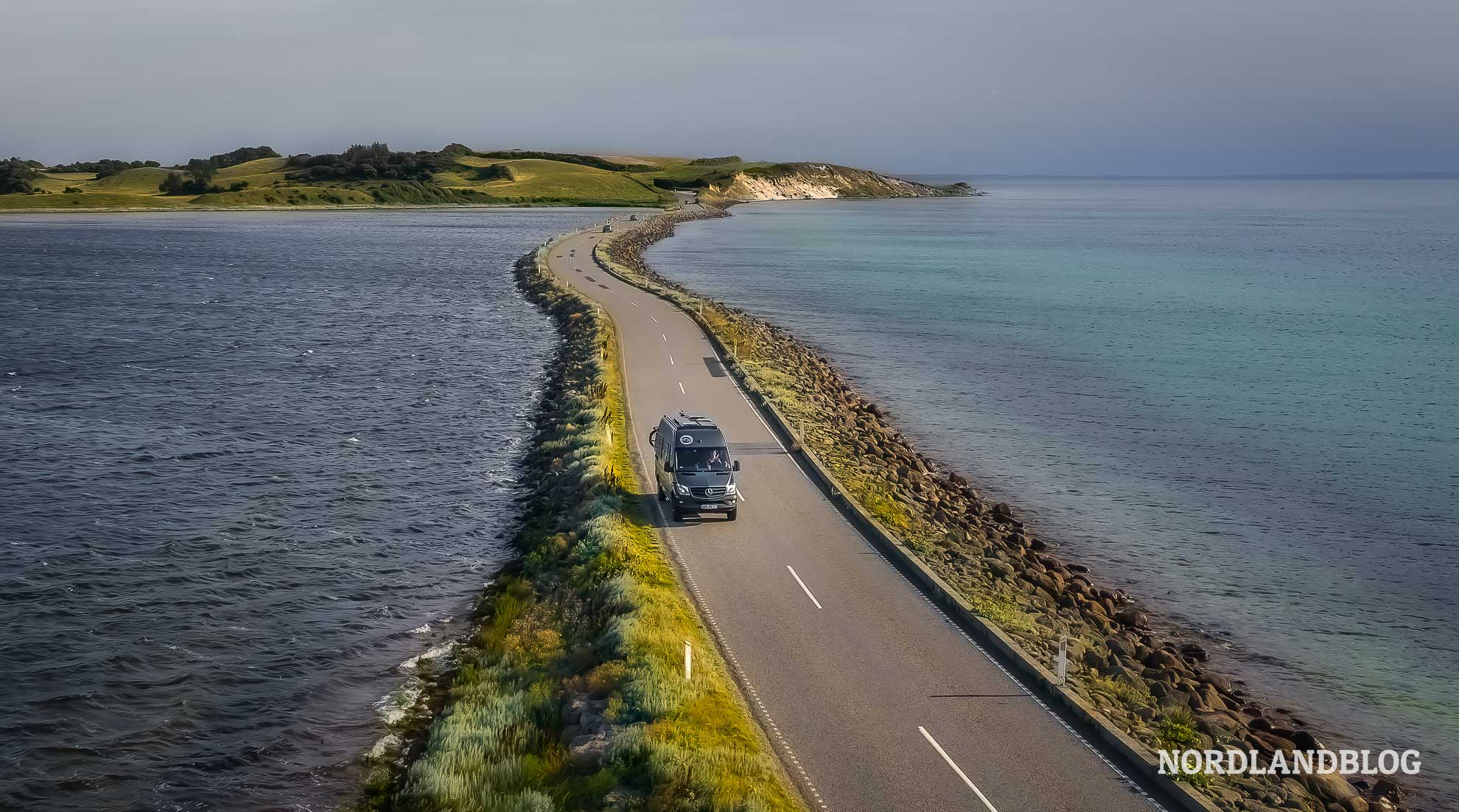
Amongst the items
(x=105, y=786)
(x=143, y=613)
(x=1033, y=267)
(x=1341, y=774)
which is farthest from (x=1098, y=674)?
(x=1033, y=267)

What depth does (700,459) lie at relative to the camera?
28484 mm

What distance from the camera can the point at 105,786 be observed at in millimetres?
18609

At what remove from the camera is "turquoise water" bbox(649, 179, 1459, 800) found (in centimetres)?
2630

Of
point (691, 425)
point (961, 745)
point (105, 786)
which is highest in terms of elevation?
point (691, 425)

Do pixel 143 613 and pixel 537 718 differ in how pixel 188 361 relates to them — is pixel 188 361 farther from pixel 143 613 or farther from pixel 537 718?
pixel 537 718

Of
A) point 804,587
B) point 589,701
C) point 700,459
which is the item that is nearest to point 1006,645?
point 804,587

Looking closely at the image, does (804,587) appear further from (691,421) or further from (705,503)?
(691,421)

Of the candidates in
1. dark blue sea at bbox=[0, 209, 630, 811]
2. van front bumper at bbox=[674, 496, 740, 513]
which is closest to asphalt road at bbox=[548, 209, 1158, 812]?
van front bumper at bbox=[674, 496, 740, 513]

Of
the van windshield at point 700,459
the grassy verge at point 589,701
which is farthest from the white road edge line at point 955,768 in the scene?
the van windshield at point 700,459

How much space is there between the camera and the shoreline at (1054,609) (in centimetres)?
1867

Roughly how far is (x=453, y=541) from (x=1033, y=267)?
100354mm

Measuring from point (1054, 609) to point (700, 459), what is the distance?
899cm

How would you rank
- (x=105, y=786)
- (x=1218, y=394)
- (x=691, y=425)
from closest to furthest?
(x=105, y=786)
(x=691, y=425)
(x=1218, y=394)

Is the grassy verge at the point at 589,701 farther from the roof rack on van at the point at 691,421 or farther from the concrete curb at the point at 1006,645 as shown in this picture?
the concrete curb at the point at 1006,645
